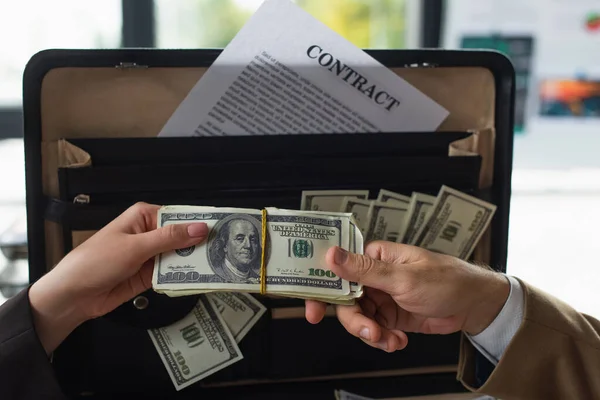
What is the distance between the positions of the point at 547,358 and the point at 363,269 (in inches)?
8.8

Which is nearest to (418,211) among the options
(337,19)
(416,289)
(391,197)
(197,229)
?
(391,197)

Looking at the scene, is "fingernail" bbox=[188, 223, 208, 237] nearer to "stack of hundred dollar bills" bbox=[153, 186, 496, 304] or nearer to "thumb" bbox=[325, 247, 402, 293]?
"stack of hundred dollar bills" bbox=[153, 186, 496, 304]

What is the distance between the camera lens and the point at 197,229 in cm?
50

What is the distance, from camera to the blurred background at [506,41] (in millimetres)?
1229

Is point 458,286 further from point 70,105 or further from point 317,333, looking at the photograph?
point 70,105

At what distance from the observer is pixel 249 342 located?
24.8 inches

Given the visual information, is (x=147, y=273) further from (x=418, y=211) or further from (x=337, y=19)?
(x=337, y=19)

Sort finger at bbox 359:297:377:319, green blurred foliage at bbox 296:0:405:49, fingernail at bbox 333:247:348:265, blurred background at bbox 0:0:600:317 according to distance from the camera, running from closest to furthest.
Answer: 1. fingernail at bbox 333:247:348:265
2. finger at bbox 359:297:377:319
3. blurred background at bbox 0:0:600:317
4. green blurred foliage at bbox 296:0:405:49

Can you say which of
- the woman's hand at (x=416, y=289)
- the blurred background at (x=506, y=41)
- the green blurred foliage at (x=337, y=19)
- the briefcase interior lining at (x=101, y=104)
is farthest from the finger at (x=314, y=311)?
the green blurred foliage at (x=337, y=19)

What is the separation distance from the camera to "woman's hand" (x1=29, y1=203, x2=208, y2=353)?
0.49m

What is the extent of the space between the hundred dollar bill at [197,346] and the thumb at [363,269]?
0.20 meters

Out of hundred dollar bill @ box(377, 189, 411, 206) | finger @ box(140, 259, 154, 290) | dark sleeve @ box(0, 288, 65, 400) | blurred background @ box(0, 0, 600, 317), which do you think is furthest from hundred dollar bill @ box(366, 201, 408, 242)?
blurred background @ box(0, 0, 600, 317)

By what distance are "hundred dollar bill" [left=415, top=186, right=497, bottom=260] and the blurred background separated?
0.58 meters

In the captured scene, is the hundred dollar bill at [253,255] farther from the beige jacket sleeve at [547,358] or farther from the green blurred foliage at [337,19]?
the green blurred foliage at [337,19]
